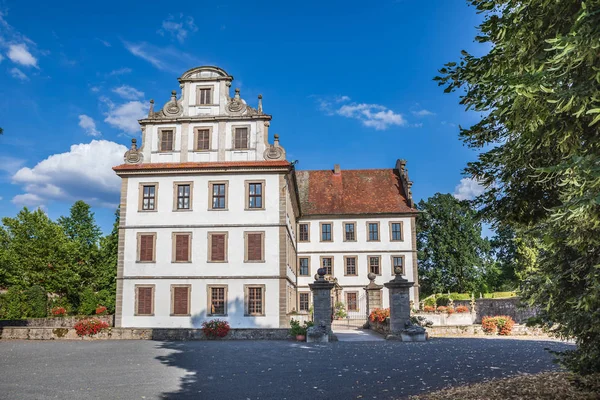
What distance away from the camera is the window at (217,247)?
25312mm

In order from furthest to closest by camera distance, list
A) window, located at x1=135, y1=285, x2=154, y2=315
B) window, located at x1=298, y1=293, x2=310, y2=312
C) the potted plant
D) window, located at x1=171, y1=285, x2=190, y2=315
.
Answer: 1. window, located at x1=298, y1=293, x2=310, y2=312
2. window, located at x1=135, y1=285, x2=154, y2=315
3. window, located at x1=171, y1=285, x2=190, y2=315
4. the potted plant

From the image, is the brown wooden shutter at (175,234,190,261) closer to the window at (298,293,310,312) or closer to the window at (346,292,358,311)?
the window at (298,293,310,312)

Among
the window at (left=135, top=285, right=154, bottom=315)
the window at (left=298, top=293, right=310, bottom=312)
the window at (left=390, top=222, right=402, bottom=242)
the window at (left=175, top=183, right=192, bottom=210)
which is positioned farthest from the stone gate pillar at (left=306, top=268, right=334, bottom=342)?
the window at (left=390, top=222, right=402, bottom=242)

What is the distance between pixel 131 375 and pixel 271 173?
15555 mm

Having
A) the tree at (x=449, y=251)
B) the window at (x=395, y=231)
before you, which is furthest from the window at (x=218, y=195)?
the tree at (x=449, y=251)

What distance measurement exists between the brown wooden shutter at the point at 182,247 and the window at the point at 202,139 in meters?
4.80

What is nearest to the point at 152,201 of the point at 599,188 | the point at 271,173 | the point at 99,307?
the point at 271,173

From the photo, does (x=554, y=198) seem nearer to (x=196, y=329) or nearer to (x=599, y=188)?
(x=599, y=188)

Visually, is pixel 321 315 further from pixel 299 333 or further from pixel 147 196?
pixel 147 196

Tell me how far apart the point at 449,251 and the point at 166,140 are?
1348 inches

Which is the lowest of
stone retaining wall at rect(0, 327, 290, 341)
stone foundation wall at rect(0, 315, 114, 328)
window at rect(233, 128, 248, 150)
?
stone retaining wall at rect(0, 327, 290, 341)

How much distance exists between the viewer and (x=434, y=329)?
73.0 feet

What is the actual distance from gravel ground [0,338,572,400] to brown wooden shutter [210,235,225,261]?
7.70 metres

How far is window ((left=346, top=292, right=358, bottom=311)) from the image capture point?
38853 millimetres
